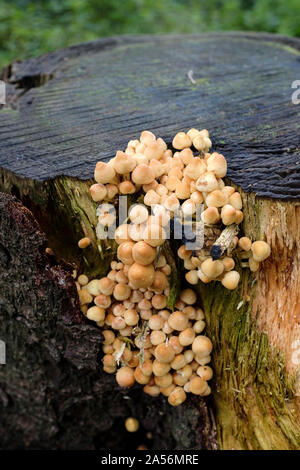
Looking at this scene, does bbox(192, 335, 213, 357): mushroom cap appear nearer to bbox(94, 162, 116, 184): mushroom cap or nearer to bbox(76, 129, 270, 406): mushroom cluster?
bbox(76, 129, 270, 406): mushroom cluster

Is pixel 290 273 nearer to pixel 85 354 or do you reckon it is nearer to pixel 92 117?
pixel 85 354

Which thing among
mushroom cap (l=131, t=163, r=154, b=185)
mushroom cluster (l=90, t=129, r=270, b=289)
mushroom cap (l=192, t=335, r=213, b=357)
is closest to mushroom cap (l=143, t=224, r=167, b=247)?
mushroom cluster (l=90, t=129, r=270, b=289)

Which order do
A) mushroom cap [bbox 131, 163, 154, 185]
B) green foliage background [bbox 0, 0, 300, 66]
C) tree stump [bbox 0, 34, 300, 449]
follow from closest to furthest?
mushroom cap [bbox 131, 163, 154, 185] → tree stump [bbox 0, 34, 300, 449] → green foliage background [bbox 0, 0, 300, 66]

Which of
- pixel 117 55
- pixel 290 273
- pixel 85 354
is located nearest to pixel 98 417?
pixel 85 354

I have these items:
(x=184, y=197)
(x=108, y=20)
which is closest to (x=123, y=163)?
(x=184, y=197)

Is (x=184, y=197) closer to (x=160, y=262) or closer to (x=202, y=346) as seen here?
(x=160, y=262)
